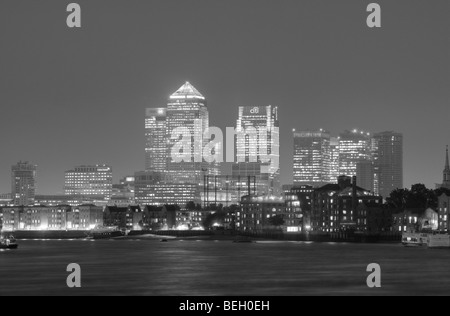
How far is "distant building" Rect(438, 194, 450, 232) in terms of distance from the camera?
181 metres

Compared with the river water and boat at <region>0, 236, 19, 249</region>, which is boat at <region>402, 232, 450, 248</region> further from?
boat at <region>0, 236, 19, 249</region>

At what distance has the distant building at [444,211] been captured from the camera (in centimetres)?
18120

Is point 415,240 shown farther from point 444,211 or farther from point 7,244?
point 7,244

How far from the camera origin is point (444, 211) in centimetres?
18275

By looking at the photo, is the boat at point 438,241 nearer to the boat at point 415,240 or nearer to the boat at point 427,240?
the boat at point 427,240

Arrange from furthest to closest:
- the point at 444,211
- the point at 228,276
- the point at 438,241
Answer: the point at 444,211
the point at 438,241
the point at 228,276

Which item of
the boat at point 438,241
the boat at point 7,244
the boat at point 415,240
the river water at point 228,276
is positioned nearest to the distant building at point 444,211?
the boat at point 415,240

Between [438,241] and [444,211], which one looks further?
[444,211]

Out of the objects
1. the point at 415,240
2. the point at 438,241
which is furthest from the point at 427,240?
the point at 415,240

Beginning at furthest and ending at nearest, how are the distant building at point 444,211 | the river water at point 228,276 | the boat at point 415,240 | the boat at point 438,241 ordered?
the distant building at point 444,211
the boat at point 415,240
the boat at point 438,241
the river water at point 228,276

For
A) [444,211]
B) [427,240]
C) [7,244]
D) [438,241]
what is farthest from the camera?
[444,211]
